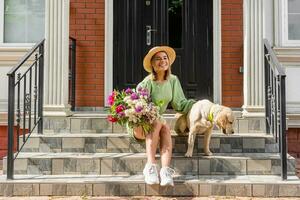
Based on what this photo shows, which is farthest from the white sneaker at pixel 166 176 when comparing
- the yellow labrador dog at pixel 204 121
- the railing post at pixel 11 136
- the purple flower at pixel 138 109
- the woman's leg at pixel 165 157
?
the railing post at pixel 11 136

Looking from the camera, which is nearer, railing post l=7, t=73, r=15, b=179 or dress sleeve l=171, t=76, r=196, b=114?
railing post l=7, t=73, r=15, b=179

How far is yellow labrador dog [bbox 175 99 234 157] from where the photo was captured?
373 centimetres

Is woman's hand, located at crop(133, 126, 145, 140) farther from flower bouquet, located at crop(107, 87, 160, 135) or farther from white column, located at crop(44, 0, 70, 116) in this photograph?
white column, located at crop(44, 0, 70, 116)

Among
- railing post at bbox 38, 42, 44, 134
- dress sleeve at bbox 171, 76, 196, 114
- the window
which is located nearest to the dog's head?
dress sleeve at bbox 171, 76, 196, 114

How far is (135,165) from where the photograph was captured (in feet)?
13.3

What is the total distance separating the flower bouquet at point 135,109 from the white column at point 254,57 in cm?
141

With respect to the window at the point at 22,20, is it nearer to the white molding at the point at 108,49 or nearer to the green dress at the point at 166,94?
the white molding at the point at 108,49

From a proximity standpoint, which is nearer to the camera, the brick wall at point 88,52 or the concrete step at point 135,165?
the concrete step at point 135,165

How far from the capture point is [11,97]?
13.1ft

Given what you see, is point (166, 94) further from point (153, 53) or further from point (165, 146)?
point (165, 146)

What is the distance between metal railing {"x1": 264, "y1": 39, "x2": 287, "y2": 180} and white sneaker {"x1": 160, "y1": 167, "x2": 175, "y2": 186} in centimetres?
107

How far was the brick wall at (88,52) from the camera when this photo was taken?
6141 mm

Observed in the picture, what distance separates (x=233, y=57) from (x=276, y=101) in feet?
6.85

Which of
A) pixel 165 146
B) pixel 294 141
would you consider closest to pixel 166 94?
pixel 165 146
